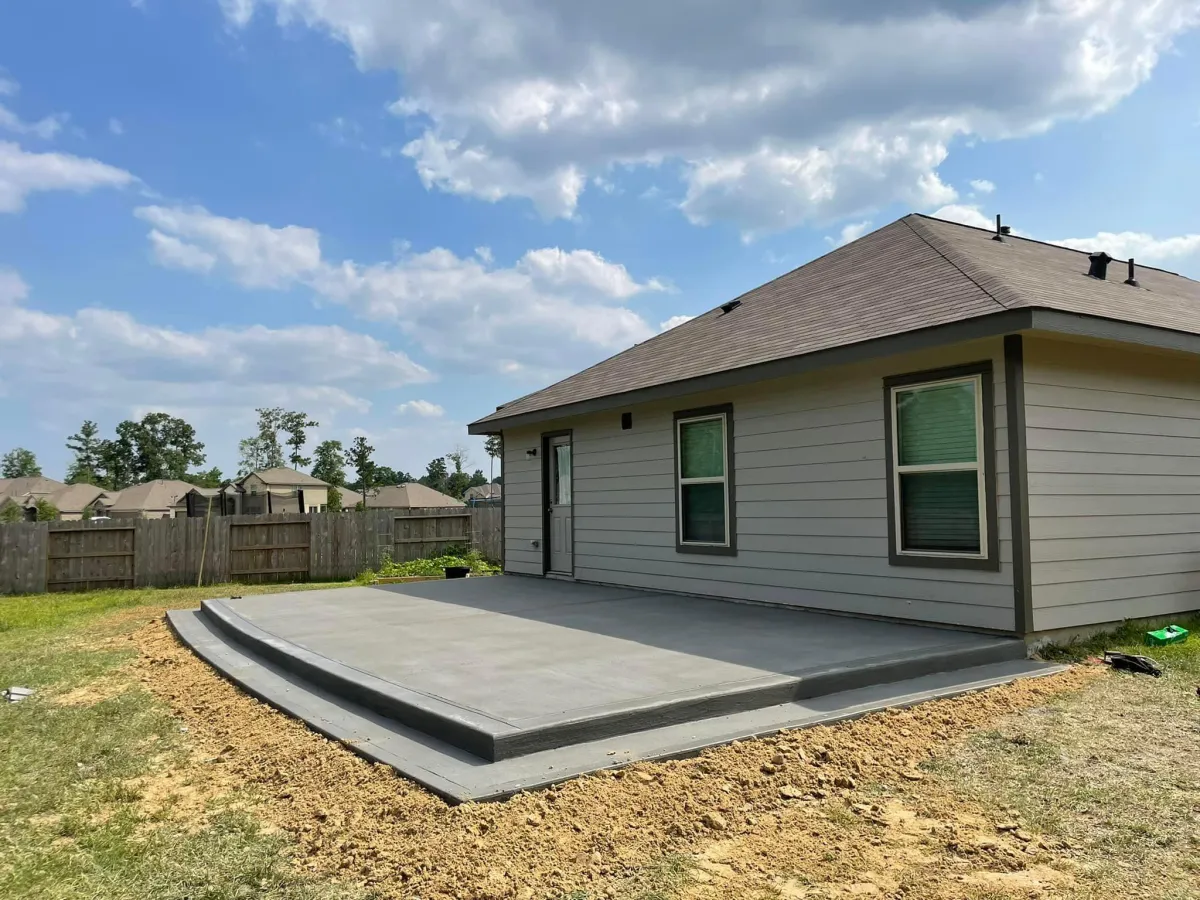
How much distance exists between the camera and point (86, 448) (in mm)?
83750

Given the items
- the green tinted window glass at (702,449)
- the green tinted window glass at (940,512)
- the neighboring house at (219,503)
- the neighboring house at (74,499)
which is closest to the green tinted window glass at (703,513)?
the green tinted window glass at (702,449)

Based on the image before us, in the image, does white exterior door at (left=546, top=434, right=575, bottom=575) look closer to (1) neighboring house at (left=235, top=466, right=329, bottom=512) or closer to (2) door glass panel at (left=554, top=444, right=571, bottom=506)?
(2) door glass panel at (left=554, top=444, right=571, bottom=506)

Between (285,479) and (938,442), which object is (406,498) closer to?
(285,479)

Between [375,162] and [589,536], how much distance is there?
23.6 ft

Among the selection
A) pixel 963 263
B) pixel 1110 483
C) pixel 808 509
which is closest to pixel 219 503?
pixel 808 509

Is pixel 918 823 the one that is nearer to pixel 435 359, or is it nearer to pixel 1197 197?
pixel 1197 197

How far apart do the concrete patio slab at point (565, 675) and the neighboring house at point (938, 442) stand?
0.56 meters

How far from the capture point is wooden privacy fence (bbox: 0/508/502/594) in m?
14.1

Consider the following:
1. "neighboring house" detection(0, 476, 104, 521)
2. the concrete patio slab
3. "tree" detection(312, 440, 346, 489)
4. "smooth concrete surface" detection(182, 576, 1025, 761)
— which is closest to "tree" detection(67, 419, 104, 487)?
"neighboring house" detection(0, 476, 104, 521)

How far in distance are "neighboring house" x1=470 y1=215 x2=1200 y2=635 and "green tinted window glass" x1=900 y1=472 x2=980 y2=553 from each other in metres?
0.01

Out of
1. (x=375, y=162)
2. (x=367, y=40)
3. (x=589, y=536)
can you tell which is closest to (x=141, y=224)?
(x=375, y=162)

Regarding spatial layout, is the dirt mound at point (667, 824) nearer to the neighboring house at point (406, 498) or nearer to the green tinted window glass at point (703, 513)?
the green tinted window glass at point (703, 513)

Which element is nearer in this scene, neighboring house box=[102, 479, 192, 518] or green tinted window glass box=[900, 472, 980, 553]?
green tinted window glass box=[900, 472, 980, 553]

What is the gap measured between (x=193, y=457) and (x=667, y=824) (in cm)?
9497
